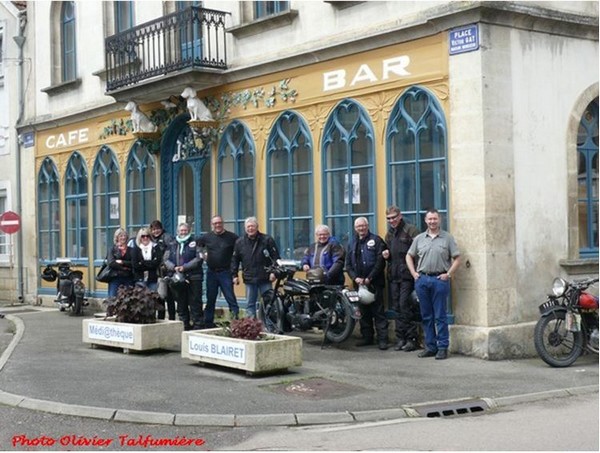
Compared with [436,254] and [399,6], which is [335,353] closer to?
[436,254]

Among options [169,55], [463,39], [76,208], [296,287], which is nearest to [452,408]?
[296,287]

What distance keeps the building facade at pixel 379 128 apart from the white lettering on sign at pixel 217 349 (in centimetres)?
336

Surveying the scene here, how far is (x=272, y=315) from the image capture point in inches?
587

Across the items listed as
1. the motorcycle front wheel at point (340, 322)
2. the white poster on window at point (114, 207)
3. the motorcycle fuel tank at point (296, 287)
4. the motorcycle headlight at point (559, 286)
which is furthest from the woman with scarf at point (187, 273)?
the white poster on window at point (114, 207)

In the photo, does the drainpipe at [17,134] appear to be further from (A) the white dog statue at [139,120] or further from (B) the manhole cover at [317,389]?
(B) the manhole cover at [317,389]

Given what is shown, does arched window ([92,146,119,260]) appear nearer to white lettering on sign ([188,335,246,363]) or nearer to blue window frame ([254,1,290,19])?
blue window frame ([254,1,290,19])

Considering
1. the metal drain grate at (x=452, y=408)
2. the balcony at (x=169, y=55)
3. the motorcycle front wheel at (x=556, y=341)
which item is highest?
the balcony at (x=169, y=55)

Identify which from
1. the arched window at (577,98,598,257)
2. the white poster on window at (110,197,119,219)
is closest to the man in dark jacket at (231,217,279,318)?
the arched window at (577,98,598,257)

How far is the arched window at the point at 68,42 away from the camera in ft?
76.1

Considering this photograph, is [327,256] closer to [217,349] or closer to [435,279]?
[435,279]

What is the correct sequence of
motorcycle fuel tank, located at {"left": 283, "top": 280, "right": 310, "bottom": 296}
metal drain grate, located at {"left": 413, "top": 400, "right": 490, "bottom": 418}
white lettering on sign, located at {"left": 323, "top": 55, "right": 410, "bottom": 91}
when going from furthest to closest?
1. white lettering on sign, located at {"left": 323, "top": 55, "right": 410, "bottom": 91}
2. motorcycle fuel tank, located at {"left": 283, "top": 280, "right": 310, "bottom": 296}
3. metal drain grate, located at {"left": 413, "top": 400, "right": 490, "bottom": 418}

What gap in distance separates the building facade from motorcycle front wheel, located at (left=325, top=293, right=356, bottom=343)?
1.43m

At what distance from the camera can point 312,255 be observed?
14828 mm

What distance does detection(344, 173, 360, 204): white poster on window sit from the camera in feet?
50.2
